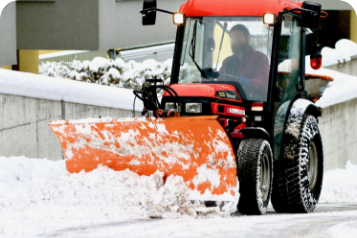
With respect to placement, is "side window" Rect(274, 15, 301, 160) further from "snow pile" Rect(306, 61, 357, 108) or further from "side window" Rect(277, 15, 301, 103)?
"snow pile" Rect(306, 61, 357, 108)

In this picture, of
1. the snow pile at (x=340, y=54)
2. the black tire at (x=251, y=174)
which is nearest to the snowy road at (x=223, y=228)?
the black tire at (x=251, y=174)

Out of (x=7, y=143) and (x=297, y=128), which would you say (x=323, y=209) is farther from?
(x=7, y=143)

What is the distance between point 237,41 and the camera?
6.61 meters

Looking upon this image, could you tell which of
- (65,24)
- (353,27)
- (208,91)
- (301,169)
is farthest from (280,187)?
(353,27)

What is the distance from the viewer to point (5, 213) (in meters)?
5.64

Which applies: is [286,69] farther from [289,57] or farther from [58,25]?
[58,25]

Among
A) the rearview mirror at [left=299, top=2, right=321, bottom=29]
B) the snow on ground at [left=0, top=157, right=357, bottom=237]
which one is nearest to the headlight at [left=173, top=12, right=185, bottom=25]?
the rearview mirror at [left=299, top=2, right=321, bottom=29]

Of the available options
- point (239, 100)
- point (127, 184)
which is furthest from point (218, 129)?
point (127, 184)

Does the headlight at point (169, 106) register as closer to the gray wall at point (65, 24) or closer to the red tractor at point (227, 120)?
the red tractor at point (227, 120)

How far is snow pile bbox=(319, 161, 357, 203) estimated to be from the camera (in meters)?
9.02

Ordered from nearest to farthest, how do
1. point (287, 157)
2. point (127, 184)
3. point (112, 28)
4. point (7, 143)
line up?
point (127, 184)
point (287, 157)
point (7, 143)
point (112, 28)

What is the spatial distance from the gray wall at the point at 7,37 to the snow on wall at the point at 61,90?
9.39 ft

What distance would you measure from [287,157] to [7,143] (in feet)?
13.2

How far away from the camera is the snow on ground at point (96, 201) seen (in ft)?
17.8
